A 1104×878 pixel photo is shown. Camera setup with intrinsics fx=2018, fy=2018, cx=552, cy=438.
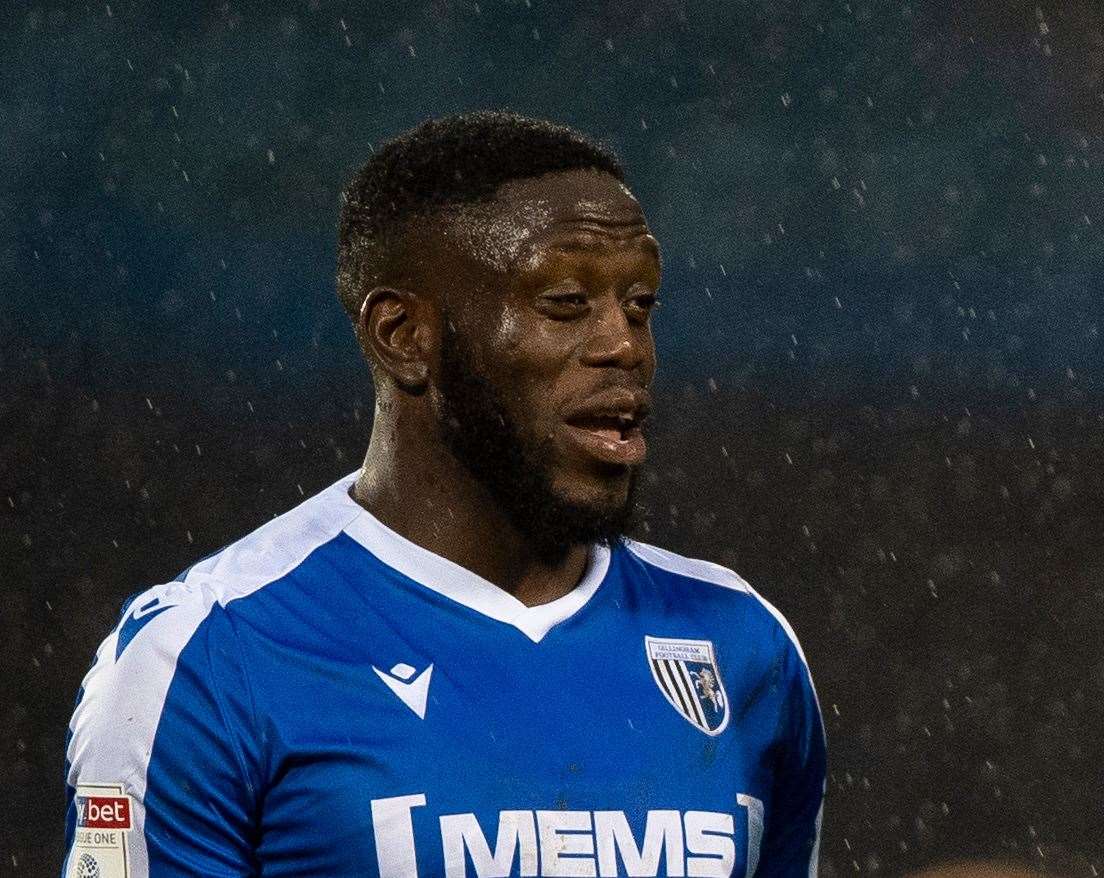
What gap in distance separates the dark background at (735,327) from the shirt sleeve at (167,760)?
3179 millimetres

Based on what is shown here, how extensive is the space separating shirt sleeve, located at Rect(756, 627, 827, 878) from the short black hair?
69 cm

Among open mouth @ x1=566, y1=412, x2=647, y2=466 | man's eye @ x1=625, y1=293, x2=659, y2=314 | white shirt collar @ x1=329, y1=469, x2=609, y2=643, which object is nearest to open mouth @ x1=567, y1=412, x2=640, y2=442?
open mouth @ x1=566, y1=412, x2=647, y2=466

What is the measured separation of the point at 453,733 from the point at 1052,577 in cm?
409

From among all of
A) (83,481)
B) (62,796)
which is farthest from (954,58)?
(62,796)

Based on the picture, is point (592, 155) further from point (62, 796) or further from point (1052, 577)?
point (1052, 577)

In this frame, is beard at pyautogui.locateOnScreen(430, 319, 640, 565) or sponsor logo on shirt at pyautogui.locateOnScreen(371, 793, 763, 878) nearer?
sponsor logo on shirt at pyautogui.locateOnScreen(371, 793, 763, 878)

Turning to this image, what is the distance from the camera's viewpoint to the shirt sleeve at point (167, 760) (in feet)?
7.21

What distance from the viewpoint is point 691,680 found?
8.03ft

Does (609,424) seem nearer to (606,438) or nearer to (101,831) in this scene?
(606,438)

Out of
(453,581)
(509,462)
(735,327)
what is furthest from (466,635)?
(735,327)

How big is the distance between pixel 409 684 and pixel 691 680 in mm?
363

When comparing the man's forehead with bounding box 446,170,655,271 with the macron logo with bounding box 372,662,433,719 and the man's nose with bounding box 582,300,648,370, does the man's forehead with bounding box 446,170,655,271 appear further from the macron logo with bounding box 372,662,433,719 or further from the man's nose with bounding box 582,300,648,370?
the macron logo with bounding box 372,662,433,719

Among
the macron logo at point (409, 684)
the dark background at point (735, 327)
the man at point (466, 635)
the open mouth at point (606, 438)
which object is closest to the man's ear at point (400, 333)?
the man at point (466, 635)

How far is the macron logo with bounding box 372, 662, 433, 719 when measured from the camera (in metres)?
2.28
